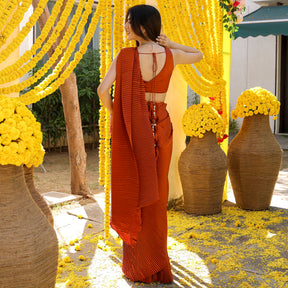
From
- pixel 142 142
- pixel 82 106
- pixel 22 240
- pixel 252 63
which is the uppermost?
pixel 252 63

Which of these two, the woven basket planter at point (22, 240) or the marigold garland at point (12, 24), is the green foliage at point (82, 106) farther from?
the woven basket planter at point (22, 240)

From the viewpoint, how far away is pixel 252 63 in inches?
460

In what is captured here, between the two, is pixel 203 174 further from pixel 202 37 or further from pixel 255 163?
pixel 202 37

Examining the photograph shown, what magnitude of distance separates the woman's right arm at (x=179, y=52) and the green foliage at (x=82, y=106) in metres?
5.36

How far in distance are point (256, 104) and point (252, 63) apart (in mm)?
7359

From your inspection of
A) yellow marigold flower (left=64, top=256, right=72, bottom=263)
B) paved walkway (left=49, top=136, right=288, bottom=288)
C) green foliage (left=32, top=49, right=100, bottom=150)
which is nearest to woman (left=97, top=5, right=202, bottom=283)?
paved walkway (left=49, top=136, right=288, bottom=288)

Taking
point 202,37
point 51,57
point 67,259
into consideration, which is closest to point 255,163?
point 202,37

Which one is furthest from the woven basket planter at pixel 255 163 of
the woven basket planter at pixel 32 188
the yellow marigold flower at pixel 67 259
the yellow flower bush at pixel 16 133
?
the yellow flower bush at pixel 16 133

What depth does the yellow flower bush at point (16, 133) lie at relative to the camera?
6.10 feet

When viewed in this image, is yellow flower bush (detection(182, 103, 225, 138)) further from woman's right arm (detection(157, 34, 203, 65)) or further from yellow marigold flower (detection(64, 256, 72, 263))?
yellow marigold flower (detection(64, 256, 72, 263))

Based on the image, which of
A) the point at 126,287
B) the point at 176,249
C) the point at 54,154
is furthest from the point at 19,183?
the point at 54,154

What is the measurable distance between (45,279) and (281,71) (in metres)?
10.6

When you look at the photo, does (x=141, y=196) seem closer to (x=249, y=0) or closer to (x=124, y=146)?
(x=124, y=146)

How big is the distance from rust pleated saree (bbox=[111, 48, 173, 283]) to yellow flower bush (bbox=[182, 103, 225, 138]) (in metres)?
1.43
